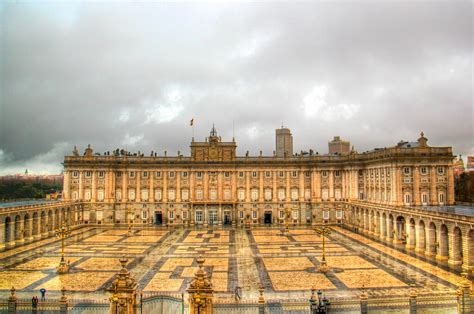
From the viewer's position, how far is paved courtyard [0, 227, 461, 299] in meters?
32.5

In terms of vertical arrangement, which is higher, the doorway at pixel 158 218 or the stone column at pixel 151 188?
the stone column at pixel 151 188

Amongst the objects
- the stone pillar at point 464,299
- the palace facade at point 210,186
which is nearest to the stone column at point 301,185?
the palace facade at point 210,186

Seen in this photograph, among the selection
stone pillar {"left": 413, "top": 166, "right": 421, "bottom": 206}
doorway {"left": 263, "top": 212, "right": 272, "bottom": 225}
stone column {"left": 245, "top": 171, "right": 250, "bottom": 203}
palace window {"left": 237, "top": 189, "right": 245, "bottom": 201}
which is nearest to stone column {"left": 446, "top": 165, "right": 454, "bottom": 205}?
stone pillar {"left": 413, "top": 166, "right": 421, "bottom": 206}

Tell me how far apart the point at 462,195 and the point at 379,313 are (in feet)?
259

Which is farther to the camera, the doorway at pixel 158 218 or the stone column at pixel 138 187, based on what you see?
the stone column at pixel 138 187

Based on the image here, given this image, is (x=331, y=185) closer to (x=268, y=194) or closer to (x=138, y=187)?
(x=268, y=194)

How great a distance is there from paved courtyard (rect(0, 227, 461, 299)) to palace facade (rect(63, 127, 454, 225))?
17041 mm

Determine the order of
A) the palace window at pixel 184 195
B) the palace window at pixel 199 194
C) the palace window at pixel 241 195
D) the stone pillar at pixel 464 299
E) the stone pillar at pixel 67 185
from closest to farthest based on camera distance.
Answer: the stone pillar at pixel 464 299 < the stone pillar at pixel 67 185 < the palace window at pixel 184 195 < the palace window at pixel 199 194 < the palace window at pixel 241 195

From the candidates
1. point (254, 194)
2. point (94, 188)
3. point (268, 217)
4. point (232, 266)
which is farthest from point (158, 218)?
point (232, 266)

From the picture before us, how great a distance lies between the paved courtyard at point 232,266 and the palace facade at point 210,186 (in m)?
17.0

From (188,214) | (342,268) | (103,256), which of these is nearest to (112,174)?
(188,214)

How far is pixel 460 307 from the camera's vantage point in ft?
74.1

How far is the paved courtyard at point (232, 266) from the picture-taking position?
107 feet

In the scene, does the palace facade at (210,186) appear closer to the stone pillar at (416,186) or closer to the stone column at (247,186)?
the stone column at (247,186)
